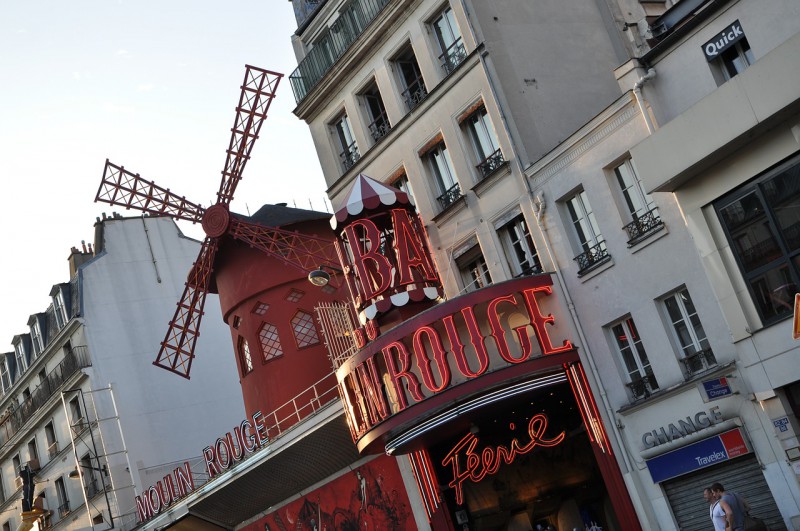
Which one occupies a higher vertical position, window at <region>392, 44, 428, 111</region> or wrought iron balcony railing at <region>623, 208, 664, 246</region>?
window at <region>392, 44, 428, 111</region>

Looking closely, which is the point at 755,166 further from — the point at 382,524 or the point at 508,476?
the point at 382,524

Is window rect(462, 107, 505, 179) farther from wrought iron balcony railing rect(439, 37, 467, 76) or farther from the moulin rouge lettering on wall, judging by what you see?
the moulin rouge lettering on wall

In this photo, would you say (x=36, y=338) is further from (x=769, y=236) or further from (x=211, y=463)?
(x=769, y=236)

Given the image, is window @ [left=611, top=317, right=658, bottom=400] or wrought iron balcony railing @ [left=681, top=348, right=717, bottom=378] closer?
wrought iron balcony railing @ [left=681, top=348, right=717, bottom=378]

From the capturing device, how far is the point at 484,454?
15906mm

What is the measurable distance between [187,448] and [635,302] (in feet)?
62.3

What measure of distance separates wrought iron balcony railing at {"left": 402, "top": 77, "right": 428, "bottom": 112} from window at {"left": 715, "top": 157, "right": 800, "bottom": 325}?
6.89 metres

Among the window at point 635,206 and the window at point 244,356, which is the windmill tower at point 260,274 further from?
the window at point 635,206

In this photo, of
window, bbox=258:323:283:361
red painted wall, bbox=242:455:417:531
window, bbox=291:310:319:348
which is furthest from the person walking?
window, bbox=258:323:283:361

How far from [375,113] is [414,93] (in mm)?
1393

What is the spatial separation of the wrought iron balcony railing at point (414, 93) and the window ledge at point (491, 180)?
7.66 ft

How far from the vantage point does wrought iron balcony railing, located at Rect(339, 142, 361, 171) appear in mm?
18906

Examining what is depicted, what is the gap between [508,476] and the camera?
1683 cm

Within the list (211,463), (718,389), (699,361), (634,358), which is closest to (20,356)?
(211,463)
